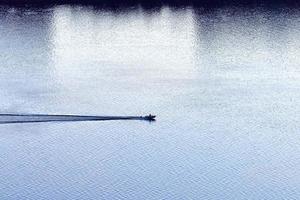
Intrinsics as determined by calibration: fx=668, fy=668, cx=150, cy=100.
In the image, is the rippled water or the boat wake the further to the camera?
the boat wake

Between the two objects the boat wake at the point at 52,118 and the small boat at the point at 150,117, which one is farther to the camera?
the small boat at the point at 150,117

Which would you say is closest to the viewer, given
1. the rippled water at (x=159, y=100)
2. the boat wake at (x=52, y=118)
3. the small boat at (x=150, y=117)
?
the rippled water at (x=159, y=100)

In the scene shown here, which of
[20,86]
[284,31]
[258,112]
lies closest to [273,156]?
[258,112]

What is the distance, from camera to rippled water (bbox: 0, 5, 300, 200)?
19.0m

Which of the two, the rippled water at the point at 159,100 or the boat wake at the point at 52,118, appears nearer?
the rippled water at the point at 159,100

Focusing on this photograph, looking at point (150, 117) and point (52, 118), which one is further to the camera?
point (52, 118)

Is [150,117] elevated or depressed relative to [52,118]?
elevated

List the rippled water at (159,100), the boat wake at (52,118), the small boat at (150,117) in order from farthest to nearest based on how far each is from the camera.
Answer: the small boat at (150,117)
the boat wake at (52,118)
the rippled water at (159,100)

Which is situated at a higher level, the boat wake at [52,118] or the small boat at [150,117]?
the small boat at [150,117]

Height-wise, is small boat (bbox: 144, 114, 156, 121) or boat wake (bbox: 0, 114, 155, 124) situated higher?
small boat (bbox: 144, 114, 156, 121)

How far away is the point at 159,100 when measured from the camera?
25.9m

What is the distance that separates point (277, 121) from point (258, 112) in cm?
119

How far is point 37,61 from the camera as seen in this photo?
3206cm

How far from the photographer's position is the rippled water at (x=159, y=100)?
19.0m
